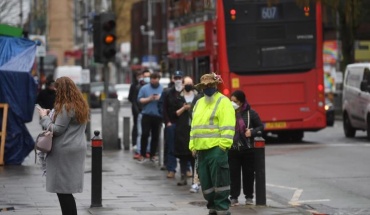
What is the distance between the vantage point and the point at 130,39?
11219 cm

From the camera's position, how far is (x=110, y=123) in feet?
84.9

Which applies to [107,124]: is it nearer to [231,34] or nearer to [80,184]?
[231,34]

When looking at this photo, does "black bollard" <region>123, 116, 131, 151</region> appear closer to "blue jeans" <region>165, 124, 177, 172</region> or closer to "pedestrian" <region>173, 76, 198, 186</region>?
"blue jeans" <region>165, 124, 177, 172</region>

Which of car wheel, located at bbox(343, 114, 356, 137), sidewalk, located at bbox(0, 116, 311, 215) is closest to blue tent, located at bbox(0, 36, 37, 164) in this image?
sidewalk, located at bbox(0, 116, 311, 215)

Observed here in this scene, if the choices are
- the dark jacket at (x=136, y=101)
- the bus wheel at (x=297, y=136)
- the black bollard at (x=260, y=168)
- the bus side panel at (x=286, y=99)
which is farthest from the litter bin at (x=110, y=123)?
the black bollard at (x=260, y=168)

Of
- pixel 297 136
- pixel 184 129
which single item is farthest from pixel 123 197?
pixel 297 136

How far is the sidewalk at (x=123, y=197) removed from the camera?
45.1ft

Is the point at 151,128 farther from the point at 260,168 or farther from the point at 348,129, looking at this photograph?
the point at 348,129

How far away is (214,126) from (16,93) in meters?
8.79

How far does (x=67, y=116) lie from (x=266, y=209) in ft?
12.4

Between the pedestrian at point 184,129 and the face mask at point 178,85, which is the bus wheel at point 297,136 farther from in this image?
the pedestrian at point 184,129

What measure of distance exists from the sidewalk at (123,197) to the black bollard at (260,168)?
0.14 m

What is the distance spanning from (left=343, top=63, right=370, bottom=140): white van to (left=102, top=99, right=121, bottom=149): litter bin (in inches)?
258

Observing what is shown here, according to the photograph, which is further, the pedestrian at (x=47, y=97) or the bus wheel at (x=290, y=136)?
the bus wheel at (x=290, y=136)
